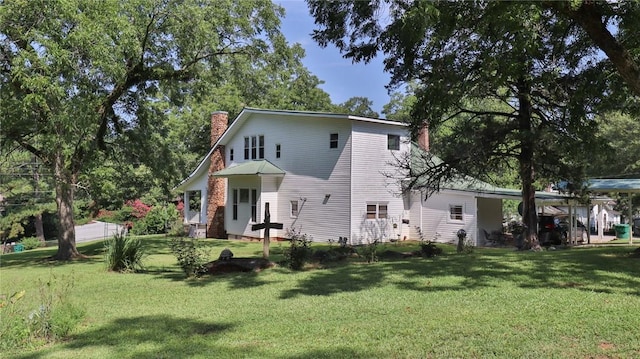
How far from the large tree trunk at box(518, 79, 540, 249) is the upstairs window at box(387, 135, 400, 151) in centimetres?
668

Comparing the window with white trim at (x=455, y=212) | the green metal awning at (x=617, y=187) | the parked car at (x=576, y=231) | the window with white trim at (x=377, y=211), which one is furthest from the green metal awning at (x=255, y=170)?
the parked car at (x=576, y=231)

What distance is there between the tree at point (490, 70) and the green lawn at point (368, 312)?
14.5 feet

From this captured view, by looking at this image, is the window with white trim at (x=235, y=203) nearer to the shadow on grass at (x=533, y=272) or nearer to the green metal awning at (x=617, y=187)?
the shadow on grass at (x=533, y=272)

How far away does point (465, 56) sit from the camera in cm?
1215

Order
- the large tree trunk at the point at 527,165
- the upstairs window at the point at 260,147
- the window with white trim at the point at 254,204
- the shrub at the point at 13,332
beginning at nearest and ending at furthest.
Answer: the shrub at the point at 13,332
the large tree trunk at the point at 527,165
the window with white trim at the point at 254,204
the upstairs window at the point at 260,147

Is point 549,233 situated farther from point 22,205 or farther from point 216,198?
point 22,205

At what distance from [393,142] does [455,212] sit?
14.8 feet

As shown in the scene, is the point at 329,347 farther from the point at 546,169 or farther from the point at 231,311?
the point at 546,169

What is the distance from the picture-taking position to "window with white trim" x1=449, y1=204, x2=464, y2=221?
22.1 metres

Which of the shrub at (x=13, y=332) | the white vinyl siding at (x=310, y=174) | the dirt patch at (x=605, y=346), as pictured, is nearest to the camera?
the dirt patch at (x=605, y=346)

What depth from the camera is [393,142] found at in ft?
73.6

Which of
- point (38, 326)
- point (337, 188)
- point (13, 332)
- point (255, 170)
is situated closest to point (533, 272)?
point (38, 326)

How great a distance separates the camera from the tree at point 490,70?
8969 mm

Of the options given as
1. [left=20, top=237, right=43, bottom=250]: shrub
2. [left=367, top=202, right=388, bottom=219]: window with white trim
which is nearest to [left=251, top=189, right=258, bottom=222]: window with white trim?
[left=367, top=202, right=388, bottom=219]: window with white trim
